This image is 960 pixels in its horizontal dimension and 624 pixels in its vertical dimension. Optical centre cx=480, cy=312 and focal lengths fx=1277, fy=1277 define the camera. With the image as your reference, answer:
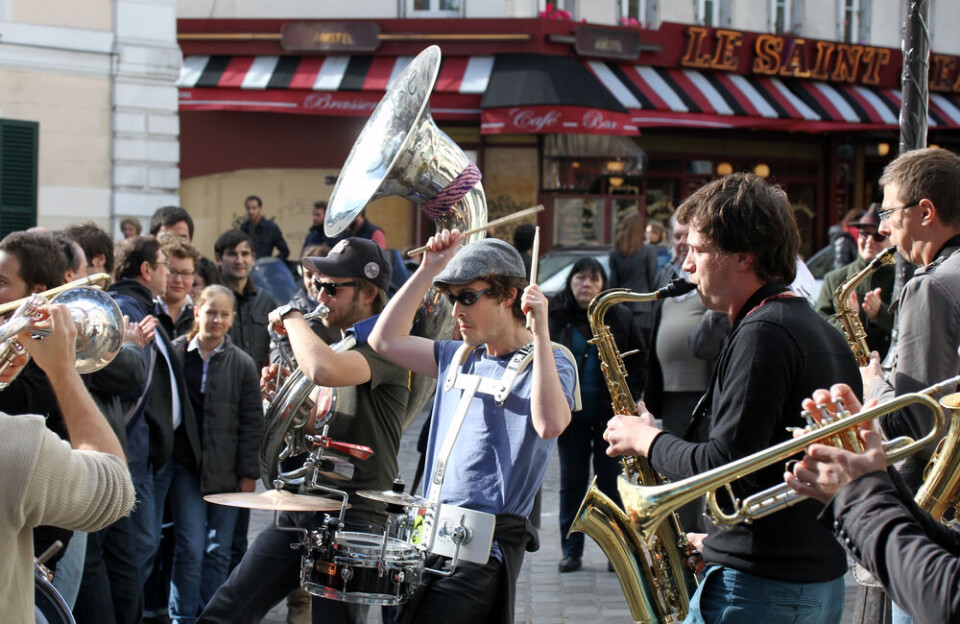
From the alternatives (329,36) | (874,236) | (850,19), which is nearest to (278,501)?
(874,236)

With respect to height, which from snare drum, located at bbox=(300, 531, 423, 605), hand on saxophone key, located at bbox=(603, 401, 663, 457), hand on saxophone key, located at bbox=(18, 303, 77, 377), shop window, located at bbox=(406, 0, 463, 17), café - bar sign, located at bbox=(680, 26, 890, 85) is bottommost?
snare drum, located at bbox=(300, 531, 423, 605)

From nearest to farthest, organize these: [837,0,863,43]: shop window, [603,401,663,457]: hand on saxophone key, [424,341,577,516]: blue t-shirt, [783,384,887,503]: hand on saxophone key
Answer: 1. [783,384,887,503]: hand on saxophone key
2. [603,401,663,457]: hand on saxophone key
3. [424,341,577,516]: blue t-shirt
4. [837,0,863,43]: shop window

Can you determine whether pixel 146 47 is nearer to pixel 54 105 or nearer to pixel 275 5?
pixel 54 105

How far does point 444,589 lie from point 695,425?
95 cm

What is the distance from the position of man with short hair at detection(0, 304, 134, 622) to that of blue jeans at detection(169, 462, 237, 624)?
2.96m

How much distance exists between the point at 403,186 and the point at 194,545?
2106 mm

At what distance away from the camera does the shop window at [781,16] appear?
2169 cm

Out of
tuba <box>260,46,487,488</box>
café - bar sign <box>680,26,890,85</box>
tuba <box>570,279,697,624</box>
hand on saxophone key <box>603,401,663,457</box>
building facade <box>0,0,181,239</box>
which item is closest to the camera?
hand on saxophone key <box>603,401,663,457</box>

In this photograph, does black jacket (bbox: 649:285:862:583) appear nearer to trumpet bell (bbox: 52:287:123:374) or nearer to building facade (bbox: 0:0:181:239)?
trumpet bell (bbox: 52:287:123:374)

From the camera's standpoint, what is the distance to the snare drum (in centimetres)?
388

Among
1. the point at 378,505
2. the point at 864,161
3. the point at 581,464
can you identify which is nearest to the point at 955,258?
the point at 378,505

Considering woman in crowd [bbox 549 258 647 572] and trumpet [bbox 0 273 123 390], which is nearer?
trumpet [bbox 0 273 123 390]

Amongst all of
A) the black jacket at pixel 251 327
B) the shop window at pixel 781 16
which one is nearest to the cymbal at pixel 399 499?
the black jacket at pixel 251 327

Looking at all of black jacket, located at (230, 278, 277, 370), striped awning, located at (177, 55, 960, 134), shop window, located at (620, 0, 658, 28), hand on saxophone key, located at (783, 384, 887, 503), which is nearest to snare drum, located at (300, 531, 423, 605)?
hand on saxophone key, located at (783, 384, 887, 503)
